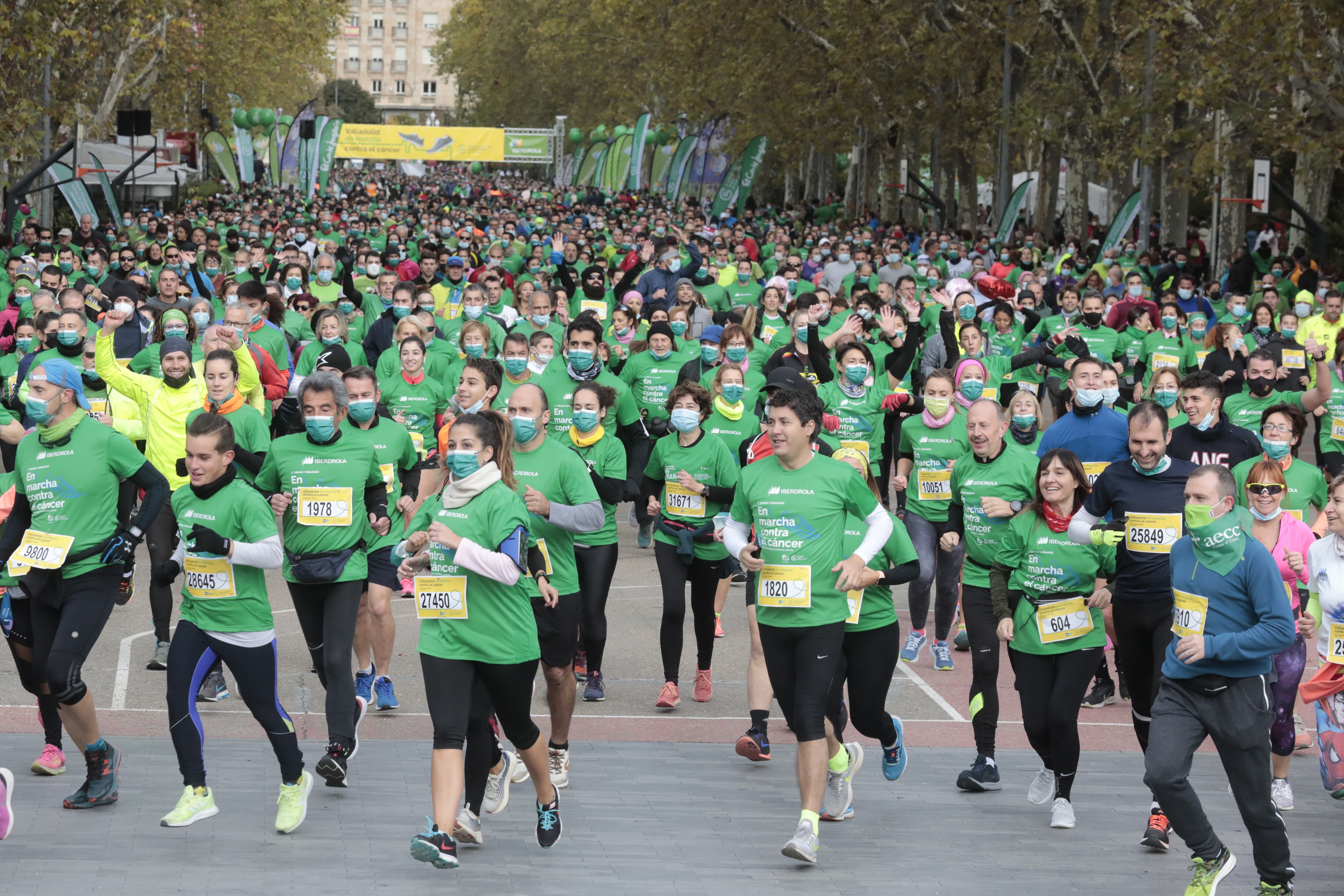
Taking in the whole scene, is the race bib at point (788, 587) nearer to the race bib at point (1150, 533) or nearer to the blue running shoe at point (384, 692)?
the race bib at point (1150, 533)

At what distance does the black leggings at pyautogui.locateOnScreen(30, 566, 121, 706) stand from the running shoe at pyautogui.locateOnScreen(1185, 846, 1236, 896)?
4.41 meters

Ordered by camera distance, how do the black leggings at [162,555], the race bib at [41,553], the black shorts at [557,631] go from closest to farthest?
the race bib at [41,553] → the black shorts at [557,631] → the black leggings at [162,555]

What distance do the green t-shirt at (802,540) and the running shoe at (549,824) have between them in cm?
109

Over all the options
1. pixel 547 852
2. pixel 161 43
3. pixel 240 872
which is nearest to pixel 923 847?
pixel 547 852

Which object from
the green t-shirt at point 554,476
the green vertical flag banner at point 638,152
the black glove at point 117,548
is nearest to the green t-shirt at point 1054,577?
the green t-shirt at point 554,476

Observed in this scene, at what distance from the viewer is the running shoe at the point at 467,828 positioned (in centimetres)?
654

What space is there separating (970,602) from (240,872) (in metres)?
3.61

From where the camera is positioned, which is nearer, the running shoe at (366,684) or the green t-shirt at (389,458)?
the green t-shirt at (389,458)

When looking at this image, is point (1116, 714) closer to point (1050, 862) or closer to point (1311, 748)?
point (1311, 748)

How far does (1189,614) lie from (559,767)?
9.71 feet

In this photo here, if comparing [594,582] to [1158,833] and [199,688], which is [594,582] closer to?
[199,688]

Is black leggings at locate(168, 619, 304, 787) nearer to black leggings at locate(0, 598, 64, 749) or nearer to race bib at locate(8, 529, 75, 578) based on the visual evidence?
race bib at locate(8, 529, 75, 578)

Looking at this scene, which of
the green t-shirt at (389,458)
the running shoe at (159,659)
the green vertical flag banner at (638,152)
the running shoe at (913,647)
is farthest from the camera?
the green vertical flag banner at (638,152)

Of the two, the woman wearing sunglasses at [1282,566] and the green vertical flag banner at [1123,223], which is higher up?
the green vertical flag banner at [1123,223]
